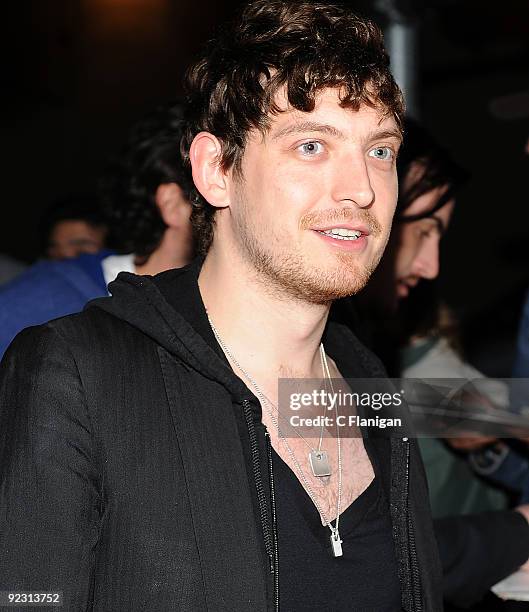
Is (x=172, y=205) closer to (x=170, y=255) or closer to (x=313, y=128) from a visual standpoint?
(x=170, y=255)

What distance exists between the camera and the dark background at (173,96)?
648cm

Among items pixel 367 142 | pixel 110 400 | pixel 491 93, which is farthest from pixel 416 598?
pixel 491 93

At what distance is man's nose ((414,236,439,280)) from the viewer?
271cm

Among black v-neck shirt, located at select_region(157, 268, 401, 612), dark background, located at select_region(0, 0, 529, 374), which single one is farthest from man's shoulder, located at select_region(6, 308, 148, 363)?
dark background, located at select_region(0, 0, 529, 374)

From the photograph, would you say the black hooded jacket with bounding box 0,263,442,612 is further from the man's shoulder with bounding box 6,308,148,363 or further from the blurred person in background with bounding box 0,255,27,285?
the blurred person in background with bounding box 0,255,27,285

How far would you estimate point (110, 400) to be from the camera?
57.2 inches

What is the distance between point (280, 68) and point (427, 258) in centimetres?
119

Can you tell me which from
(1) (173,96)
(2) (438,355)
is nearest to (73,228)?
(1) (173,96)

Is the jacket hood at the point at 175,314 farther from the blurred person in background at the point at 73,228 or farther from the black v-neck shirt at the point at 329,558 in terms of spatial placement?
the blurred person in background at the point at 73,228

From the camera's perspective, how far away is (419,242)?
8.88 feet

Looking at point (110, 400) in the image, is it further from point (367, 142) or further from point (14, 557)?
point (367, 142)

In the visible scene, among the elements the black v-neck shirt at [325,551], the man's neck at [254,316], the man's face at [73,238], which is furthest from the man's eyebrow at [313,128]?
the man's face at [73,238]

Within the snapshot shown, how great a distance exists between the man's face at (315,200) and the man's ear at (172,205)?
1.07m

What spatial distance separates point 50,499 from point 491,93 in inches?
273
